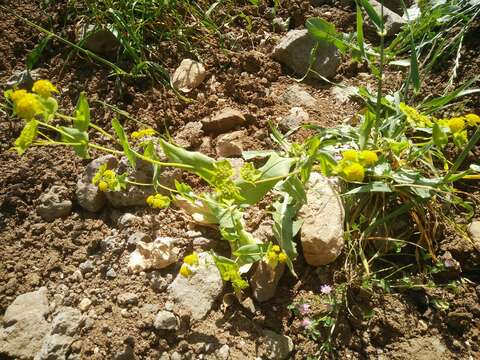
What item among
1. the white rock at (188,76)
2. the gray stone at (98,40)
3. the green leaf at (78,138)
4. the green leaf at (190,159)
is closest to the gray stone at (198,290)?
the green leaf at (190,159)

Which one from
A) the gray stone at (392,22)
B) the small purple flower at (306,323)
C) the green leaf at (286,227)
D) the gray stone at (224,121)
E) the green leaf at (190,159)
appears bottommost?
the small purple flower at (306,323)

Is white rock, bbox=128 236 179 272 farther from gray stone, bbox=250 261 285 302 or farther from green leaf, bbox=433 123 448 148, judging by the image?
green leaf, bbox=433 123 448 148

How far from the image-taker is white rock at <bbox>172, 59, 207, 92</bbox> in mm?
2436

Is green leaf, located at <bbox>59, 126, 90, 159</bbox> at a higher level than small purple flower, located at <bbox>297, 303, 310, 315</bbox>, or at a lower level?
higher

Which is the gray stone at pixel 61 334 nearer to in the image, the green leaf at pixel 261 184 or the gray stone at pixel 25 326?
the gray stone at pixel 25 326

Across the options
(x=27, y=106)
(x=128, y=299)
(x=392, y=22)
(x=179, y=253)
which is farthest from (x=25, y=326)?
(x=392, y=22)

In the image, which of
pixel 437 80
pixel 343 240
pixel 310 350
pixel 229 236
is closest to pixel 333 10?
pixel 437 80

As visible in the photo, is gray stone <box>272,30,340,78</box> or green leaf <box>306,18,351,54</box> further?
gray stone <box>272,30,340,78</box>

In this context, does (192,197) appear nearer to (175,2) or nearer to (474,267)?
(474,267)

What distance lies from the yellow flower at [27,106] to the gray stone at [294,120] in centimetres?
127

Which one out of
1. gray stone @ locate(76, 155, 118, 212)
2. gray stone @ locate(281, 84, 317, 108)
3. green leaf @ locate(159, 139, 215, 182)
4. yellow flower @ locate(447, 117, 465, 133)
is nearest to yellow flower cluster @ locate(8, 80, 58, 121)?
green leaf @ locate(159, 139, 215, 182)

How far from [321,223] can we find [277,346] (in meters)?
0.55

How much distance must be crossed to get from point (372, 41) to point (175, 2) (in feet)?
4.21

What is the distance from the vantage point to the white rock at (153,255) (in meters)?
1.81
